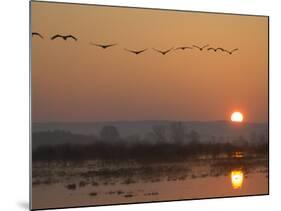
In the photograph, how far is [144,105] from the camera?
453 centimetres

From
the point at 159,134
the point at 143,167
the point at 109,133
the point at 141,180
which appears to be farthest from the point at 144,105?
the point at 141,180

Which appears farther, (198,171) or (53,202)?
(198,171)

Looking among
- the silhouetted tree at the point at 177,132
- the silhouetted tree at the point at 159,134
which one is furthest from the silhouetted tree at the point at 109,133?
the silhouetted tree at the point at 177,132

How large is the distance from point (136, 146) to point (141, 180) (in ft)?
0.91

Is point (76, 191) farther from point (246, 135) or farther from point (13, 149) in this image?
point (246, 135)

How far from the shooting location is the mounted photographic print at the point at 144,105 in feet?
14.0

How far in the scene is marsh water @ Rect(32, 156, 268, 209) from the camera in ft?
14.0

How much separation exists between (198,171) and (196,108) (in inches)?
21.0

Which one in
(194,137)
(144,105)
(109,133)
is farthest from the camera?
(194,137)

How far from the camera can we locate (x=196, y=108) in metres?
4.70

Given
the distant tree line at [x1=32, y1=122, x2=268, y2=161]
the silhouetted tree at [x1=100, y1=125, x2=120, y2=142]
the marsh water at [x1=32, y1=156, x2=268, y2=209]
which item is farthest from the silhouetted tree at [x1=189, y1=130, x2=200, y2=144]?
the silhouetted tree at [x1=100, y1=125, x2=120, y2=142]

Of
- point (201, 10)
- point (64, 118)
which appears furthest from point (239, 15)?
point (64, 118)

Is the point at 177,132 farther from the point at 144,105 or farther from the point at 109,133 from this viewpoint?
the point at 109,133

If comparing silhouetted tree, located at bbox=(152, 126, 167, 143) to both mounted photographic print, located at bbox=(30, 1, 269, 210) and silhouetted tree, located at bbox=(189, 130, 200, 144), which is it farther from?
silhouetted tree, located at bbox=(189, 130, 200, 144)
